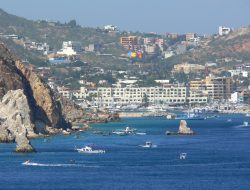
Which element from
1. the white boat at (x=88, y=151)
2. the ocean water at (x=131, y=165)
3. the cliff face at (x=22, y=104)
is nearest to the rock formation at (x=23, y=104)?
the cliff face at (x=22, y=104)

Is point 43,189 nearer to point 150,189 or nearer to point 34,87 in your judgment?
point 150,189

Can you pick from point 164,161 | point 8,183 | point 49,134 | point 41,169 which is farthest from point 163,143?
point 8,183

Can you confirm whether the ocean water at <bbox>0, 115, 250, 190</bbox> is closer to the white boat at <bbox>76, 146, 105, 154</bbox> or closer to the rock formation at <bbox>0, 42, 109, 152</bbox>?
the white boat at <bbox>76, 146, 105, 154</bbox>

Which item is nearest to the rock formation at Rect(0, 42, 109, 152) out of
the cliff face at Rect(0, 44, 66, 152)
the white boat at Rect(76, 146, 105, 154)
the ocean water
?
the cliff face at Rect(0, 44, 66, 152)

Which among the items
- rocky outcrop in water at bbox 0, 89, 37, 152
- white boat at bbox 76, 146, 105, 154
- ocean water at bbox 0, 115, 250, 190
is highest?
rocky outcrop in water at bbox 0, 89, 37, 152

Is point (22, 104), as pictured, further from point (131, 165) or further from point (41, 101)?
point (131, 165)

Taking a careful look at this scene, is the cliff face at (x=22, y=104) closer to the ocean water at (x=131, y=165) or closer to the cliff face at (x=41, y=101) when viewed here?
the cliff face at (x=41, y=101)

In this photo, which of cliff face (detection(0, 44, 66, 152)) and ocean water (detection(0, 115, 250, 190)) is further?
cliff face (detection(0, 44, 66, 152))

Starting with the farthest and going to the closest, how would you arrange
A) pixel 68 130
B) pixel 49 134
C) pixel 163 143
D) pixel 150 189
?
pixel 68 130 < pixel 49 134 < pixel 163 143 < pixel 150 189
